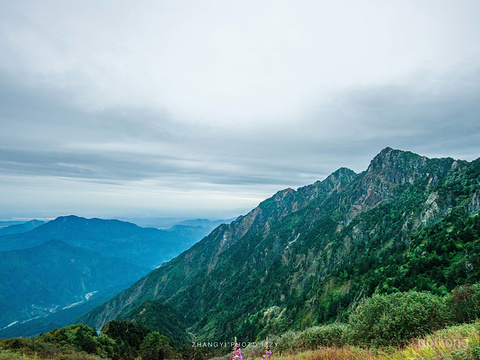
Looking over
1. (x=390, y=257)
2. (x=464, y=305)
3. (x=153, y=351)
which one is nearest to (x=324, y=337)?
(x=464, y=305)

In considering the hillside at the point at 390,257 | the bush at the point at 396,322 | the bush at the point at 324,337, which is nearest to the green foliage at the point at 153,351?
the bush at the point at 324,337

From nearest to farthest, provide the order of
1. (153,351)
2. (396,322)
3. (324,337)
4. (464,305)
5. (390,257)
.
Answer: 1. (396,322)
2. (464,305)
3. (324,337)
4. (153,351)
5. (390,257)

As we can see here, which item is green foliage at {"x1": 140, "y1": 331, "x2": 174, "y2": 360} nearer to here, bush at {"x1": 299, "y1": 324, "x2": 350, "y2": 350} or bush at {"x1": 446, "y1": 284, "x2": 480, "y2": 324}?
bush at {"x1": 299, "y1": 324, "x2": 350, "y2": 350}

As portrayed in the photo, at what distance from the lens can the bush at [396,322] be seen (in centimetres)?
2012

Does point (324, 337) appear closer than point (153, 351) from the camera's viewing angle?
Yes

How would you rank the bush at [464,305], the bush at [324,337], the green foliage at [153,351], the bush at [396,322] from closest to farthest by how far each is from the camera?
the bush at [396,322] < the bush at [464,305] < the bush at [324,337] < the green foliage at [153,351]

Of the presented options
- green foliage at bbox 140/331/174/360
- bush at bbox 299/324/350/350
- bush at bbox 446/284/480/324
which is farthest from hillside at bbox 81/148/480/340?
green foliage at bbox 140/331/174/360

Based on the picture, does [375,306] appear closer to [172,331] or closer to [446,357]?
[446,357]

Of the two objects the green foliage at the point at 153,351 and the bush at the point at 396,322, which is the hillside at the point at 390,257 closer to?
the bush at the point at 396,322

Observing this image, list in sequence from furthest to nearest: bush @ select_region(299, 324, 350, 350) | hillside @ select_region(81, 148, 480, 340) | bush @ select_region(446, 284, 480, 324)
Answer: hillside @ select_region(81, 148, 480, 340) → bush @ select_region(299, 324, 350, 350) → bush @ select_region(446, 284, 480, 324)

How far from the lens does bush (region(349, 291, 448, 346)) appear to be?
20.1 metres

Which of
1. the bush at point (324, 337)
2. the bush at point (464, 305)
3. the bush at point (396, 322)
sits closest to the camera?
the bush at point (396, 322)

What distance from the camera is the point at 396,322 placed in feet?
68.1

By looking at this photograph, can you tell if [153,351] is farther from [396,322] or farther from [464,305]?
[464,305]
